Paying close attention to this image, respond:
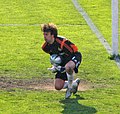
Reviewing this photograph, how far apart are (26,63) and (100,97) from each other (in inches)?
113

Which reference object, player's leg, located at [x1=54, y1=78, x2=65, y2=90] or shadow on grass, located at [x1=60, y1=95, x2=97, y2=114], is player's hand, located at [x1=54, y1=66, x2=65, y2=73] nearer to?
player's leg, located at [x1=54, y1=78, x2=65, y2=90]

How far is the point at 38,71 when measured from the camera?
1288 cm

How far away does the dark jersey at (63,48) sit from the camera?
1094 cm

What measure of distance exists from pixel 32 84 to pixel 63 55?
109 centimetres

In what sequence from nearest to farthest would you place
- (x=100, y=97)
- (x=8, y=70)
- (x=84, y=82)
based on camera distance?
(x=100, y=97) → (x=84, y=82) → (x=8, y=70)

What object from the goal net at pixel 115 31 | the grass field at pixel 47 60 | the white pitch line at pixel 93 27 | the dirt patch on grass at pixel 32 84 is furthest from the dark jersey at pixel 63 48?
the goal net at pixel 115 31

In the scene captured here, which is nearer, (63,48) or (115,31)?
(63,48)

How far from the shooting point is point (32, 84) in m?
11.9

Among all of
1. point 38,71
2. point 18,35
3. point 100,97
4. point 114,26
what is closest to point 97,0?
point 18,35

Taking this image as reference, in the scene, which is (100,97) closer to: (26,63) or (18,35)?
(26,63)

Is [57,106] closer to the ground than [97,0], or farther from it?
→ closer to the ground

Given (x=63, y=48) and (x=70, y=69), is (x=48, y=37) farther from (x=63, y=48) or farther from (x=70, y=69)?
(x=70, y=69)

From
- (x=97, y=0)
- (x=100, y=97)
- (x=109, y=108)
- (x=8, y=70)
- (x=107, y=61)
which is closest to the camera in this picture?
(x=109, y=108)

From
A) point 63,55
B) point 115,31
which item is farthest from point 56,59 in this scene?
point 115,31
